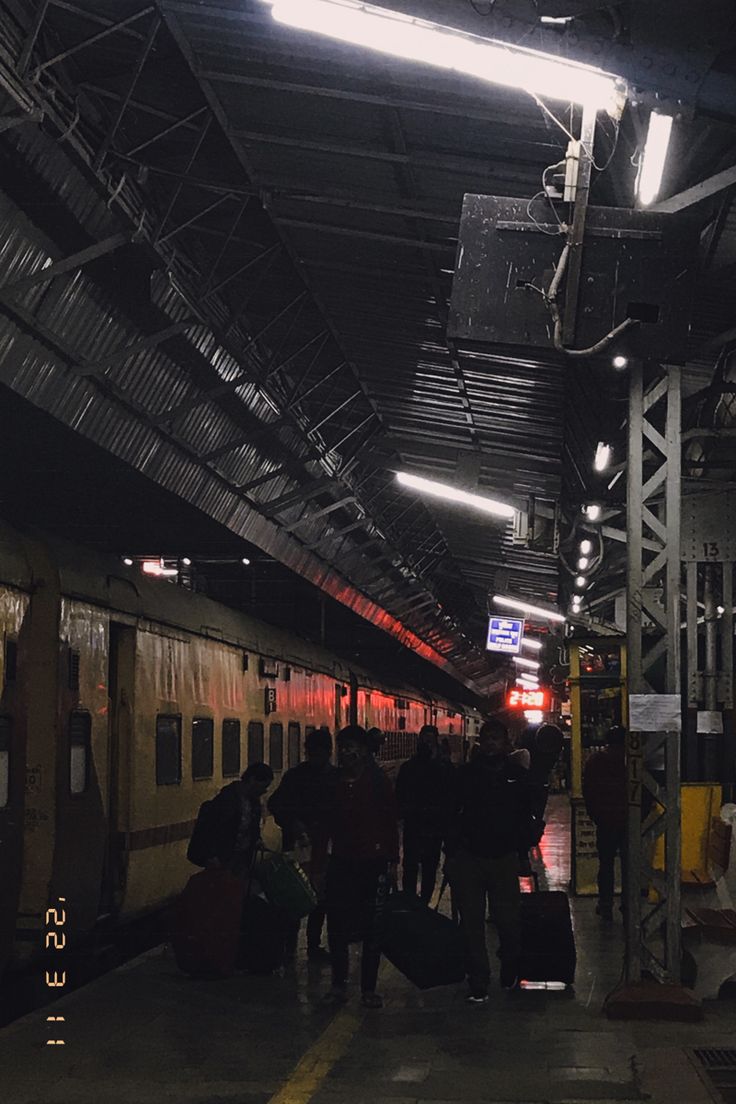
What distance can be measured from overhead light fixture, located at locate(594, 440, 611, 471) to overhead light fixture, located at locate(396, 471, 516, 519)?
3473 mm

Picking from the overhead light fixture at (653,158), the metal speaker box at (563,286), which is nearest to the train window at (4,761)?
the metal speaker box at (563,286)

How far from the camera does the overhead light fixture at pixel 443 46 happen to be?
6.81m

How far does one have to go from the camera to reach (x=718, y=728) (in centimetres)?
1443

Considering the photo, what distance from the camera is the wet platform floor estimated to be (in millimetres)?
7890

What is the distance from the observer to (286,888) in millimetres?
11938

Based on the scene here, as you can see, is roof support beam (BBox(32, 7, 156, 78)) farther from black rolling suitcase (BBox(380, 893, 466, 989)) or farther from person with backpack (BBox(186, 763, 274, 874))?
black rolling suitcase (BBox(380, 893, 466, 989))

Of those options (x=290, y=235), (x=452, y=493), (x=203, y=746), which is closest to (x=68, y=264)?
(x=290, y=235)

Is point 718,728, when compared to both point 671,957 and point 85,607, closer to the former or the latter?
point 671,957

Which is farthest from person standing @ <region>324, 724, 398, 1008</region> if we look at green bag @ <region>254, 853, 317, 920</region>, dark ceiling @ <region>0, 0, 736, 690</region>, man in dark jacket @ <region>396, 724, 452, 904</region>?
dark ceiling @ <region>0, 0, 736, 690</region>

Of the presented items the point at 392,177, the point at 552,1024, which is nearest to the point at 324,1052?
the point at 552,1024

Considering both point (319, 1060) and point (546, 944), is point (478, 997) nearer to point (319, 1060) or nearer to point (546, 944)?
point (546, 944)

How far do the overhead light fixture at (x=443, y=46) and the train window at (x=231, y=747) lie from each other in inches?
399

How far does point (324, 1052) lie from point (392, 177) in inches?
215

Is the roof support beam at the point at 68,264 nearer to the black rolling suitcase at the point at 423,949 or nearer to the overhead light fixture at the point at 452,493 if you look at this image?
the black rolling suitcase at the point at 423,949
